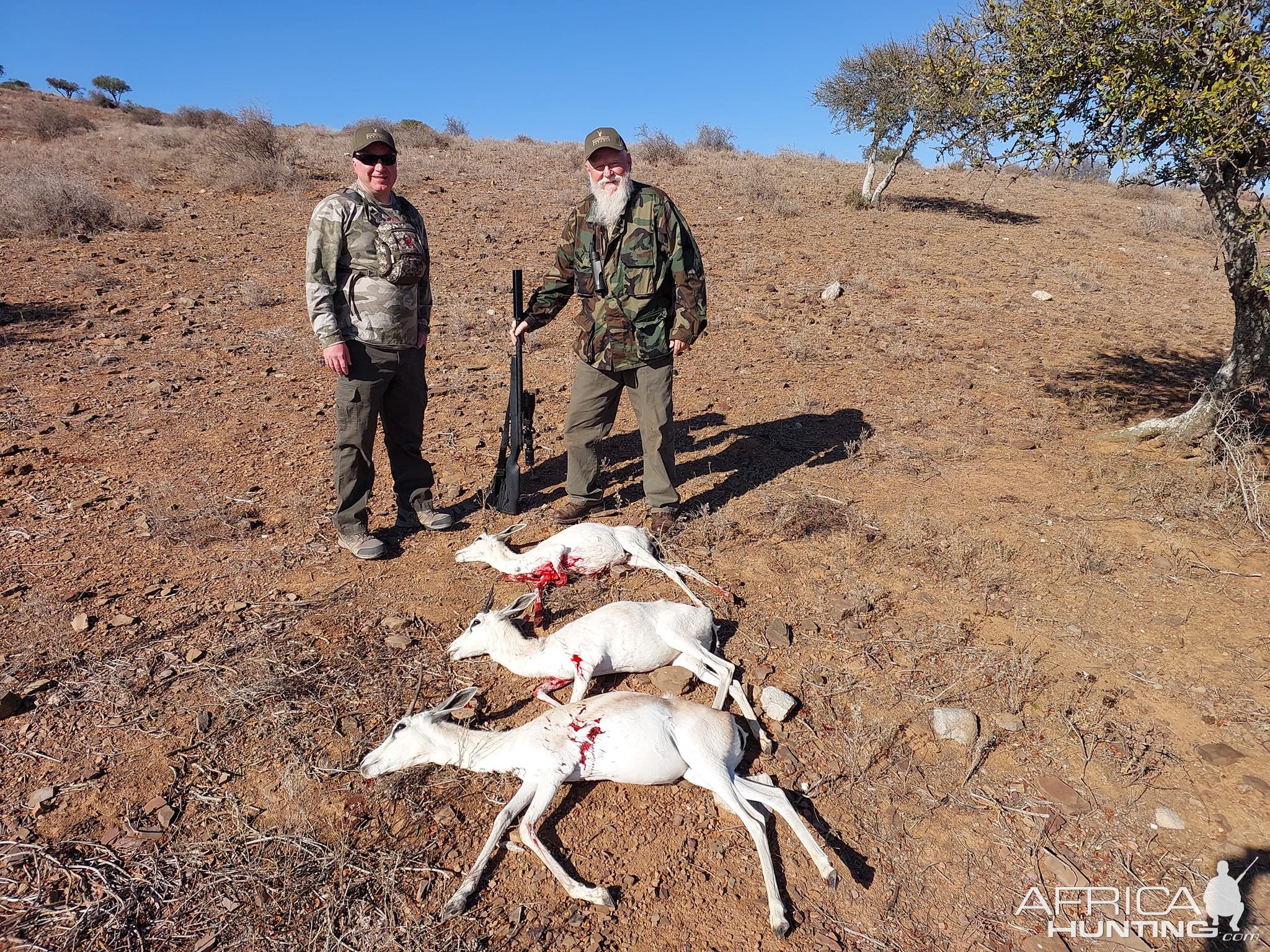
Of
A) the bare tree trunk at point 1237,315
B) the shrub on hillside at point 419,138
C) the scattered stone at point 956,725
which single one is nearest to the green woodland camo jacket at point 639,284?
the scattered stone at point 956,725

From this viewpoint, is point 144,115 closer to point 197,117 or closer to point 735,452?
point 197,117

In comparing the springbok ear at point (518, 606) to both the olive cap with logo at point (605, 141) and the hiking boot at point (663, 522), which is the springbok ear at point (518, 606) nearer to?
the hiking boot at point (663, 522)

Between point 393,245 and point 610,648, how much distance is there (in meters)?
2.63

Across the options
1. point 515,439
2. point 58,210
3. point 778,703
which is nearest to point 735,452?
point 515,439

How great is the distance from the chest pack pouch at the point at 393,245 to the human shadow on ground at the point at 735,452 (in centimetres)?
183

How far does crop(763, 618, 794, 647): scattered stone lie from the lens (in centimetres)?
376

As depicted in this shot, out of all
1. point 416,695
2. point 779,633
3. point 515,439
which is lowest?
point 416,695

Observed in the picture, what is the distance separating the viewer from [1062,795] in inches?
114

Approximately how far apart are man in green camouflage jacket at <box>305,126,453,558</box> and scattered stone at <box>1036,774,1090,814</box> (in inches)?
150

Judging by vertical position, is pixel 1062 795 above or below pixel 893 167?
below

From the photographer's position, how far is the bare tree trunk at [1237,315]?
5.32m

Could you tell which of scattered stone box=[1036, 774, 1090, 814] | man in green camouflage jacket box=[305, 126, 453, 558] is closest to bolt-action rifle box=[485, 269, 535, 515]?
man in green camouflage jacket box=[305, 126, 453, 558]

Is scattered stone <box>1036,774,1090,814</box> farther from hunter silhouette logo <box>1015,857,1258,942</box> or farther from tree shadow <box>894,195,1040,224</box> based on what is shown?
tree shadow <box>894,195,1040,224</box>

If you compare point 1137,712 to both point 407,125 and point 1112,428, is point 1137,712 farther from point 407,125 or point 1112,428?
point 407,125
